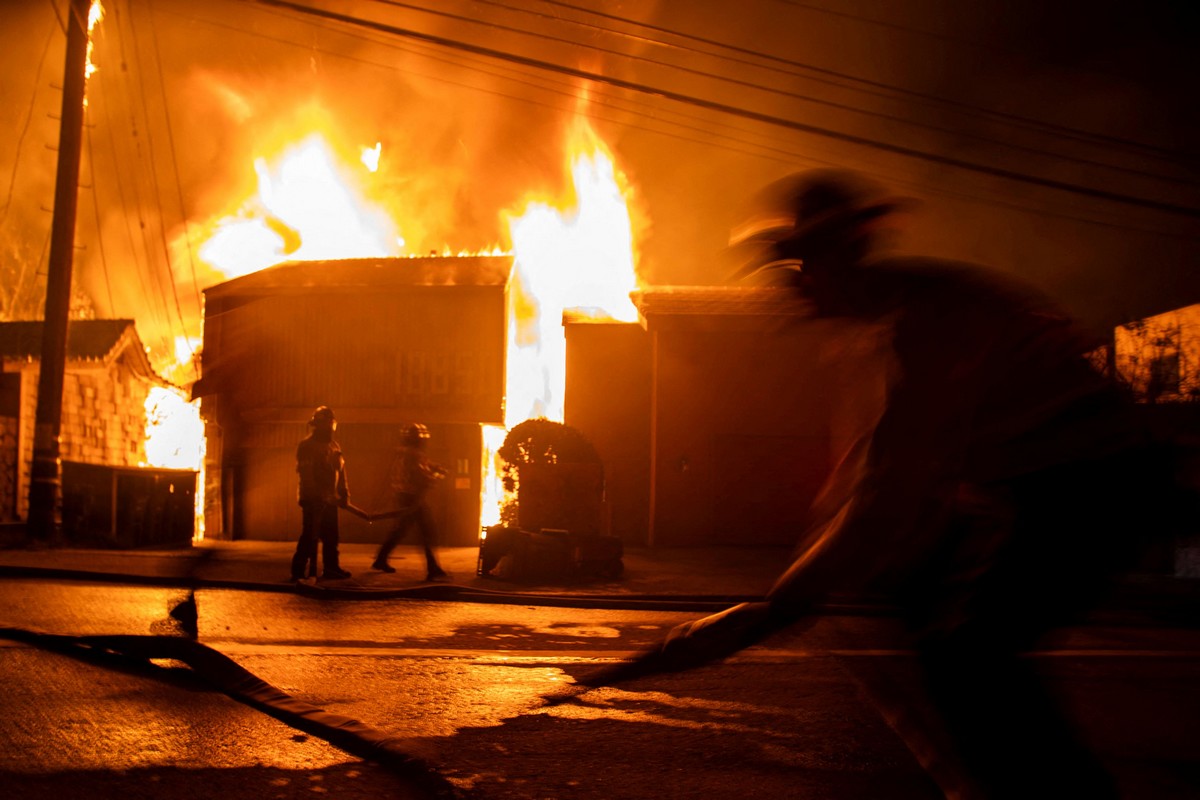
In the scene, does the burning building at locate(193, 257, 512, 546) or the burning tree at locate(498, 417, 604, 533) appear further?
the burning building at locate(193, 257, 512, 546)

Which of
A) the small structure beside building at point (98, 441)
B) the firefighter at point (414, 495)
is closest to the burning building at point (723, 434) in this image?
the firefighter at point (414, 495)

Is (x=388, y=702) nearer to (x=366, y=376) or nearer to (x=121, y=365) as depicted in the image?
(x=366, y=376)

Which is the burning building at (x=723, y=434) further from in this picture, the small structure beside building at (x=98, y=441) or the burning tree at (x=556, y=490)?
the small structure beside building at (x=98, y=441)

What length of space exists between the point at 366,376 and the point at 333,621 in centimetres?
1409

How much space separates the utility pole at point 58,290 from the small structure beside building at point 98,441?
1.96 ft

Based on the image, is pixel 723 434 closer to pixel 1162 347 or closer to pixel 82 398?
pixel 1162 347

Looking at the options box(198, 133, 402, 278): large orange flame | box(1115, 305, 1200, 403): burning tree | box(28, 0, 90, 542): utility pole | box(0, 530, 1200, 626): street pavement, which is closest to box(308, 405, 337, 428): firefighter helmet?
box(0, 530, 1200, 626): street pavement

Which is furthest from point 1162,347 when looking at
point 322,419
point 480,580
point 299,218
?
point 299,218

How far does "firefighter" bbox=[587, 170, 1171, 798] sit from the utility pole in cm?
1551

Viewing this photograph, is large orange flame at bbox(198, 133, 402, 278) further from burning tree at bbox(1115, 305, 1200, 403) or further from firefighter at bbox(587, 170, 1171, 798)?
firefighter at bbox(587, 170, 1171, 798)

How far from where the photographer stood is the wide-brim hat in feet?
8.80

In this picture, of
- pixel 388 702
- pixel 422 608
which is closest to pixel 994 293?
pixel 388 702

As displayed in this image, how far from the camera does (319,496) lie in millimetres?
11203

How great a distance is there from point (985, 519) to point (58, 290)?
16.3 metres
